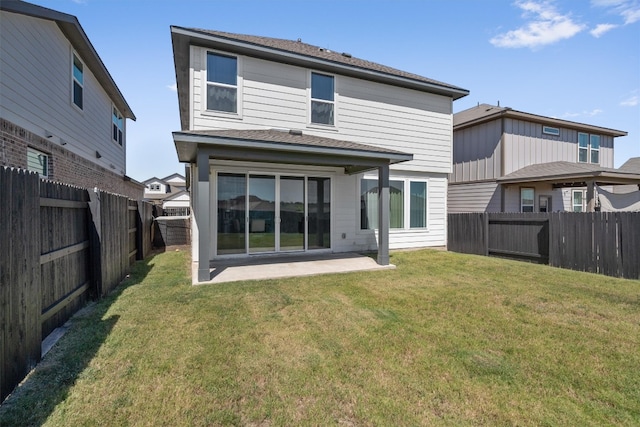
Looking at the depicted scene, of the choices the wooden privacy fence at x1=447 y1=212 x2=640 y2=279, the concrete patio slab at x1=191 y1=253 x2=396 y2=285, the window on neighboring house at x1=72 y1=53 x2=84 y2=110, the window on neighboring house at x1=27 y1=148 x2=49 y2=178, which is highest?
the window on neighboring house at x1=72 y1=53 x2=84 y2=110

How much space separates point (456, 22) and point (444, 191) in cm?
543

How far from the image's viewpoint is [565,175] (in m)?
11.4

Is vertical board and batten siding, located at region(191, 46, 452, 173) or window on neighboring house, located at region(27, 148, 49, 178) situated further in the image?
vertical board and batten siding, located at region(191, 46, 452, 173)

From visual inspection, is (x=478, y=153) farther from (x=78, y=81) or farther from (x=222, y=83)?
(x=78, y=81)

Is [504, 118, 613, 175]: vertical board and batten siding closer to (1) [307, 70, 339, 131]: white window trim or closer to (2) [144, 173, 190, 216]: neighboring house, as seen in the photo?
(1) [307, 70, 339, 131]: white window trim

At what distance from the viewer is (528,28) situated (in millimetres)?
9641

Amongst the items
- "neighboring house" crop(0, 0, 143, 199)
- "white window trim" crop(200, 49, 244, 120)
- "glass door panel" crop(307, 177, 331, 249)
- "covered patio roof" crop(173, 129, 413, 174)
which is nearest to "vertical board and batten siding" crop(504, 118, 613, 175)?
"covered patio roof" crop(173, 129, 413, 174)

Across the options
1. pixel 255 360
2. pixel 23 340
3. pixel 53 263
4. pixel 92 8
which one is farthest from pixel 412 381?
pixel 92 8

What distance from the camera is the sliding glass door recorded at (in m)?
8.23

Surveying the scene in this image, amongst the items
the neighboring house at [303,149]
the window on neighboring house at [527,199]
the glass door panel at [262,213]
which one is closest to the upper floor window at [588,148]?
the window on neighboring house at [527,199]

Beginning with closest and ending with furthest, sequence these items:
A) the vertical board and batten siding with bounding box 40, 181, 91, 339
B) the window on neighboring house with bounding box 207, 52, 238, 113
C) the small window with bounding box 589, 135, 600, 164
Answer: the vertical board and batten siding with bounding box 40, 181, 91, 339 < the window on neighboring house with bounding box 207, 52, 238, 113 < the small window with bounding box 589, 135, 600, 164

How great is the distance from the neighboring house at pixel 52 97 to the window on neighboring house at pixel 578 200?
21.7 meters

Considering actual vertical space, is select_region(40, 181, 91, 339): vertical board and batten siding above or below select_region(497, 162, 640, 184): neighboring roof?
below

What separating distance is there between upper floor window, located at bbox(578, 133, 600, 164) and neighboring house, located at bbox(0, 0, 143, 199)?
21713mm
